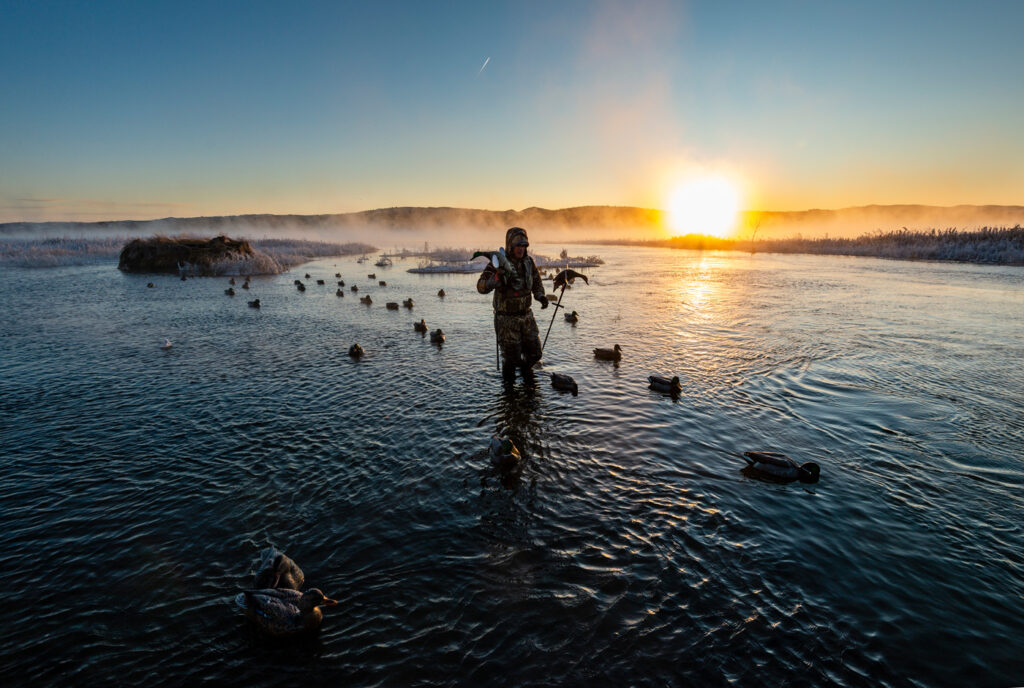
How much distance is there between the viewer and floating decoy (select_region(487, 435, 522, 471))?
7.35 m

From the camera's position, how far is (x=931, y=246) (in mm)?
50875

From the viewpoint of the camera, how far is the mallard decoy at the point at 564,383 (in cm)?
1122

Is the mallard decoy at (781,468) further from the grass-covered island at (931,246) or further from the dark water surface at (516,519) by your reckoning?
the grass-covered island at (931,246)

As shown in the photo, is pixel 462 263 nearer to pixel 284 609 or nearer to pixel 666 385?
pixel 666 385

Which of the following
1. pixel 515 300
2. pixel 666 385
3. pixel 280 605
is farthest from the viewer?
pixel 666 385

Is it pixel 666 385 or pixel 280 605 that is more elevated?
pixel 666 385

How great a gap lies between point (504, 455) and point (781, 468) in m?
4.63

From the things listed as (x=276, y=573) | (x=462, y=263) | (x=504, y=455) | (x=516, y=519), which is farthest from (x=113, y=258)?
(x=516, y=519)

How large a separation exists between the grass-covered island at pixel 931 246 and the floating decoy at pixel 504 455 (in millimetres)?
59948

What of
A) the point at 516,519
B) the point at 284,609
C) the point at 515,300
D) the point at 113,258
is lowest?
the point at 516,519

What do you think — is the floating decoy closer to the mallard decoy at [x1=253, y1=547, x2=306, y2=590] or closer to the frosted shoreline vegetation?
the mallard decoy at [x1=253, y1=547, x2=306, y2=590]

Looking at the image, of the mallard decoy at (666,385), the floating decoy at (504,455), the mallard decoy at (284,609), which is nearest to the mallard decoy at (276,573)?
the mallard decoy at (284,609)

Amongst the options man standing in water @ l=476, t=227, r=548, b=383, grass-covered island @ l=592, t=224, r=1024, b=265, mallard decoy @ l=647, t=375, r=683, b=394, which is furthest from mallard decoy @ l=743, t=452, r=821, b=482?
grass-covered island @ l=592, t=224, r=1024, b=265

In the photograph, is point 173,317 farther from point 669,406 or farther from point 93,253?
point 93,253
